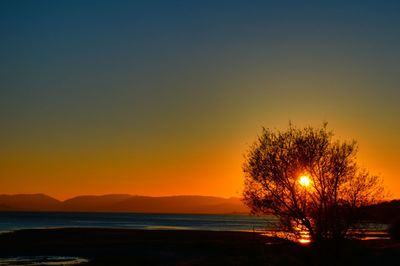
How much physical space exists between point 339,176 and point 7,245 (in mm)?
55416

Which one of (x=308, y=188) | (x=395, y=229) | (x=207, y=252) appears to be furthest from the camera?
(x=207, y=252)

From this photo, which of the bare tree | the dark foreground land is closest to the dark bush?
the dark foreground land

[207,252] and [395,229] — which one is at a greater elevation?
[395,229]

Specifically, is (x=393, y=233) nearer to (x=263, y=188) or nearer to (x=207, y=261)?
(x=207, y=261)

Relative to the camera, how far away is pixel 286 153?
34.2 m

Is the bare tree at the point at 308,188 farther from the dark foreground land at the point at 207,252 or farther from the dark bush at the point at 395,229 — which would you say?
the dark bush at the point at 395,229

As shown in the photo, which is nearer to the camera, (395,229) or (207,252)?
(395,229)

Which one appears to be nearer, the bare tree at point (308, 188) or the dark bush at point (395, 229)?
the bare tree at point (308, 188)

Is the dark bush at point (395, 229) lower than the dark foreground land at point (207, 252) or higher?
higher

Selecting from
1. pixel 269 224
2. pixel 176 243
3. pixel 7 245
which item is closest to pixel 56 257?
pixel 7 245

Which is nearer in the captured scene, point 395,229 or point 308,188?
point 308,188

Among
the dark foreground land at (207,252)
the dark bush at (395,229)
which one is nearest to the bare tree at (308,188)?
the dark foreground land at (207,252)

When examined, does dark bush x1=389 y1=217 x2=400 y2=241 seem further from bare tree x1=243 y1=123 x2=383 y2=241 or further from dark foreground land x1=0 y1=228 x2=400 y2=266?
bare tree x1=243 y1=123 x2=383 y2=241

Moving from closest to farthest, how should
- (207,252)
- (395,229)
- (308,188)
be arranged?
(308,188)
(395,229)
(207,252)
